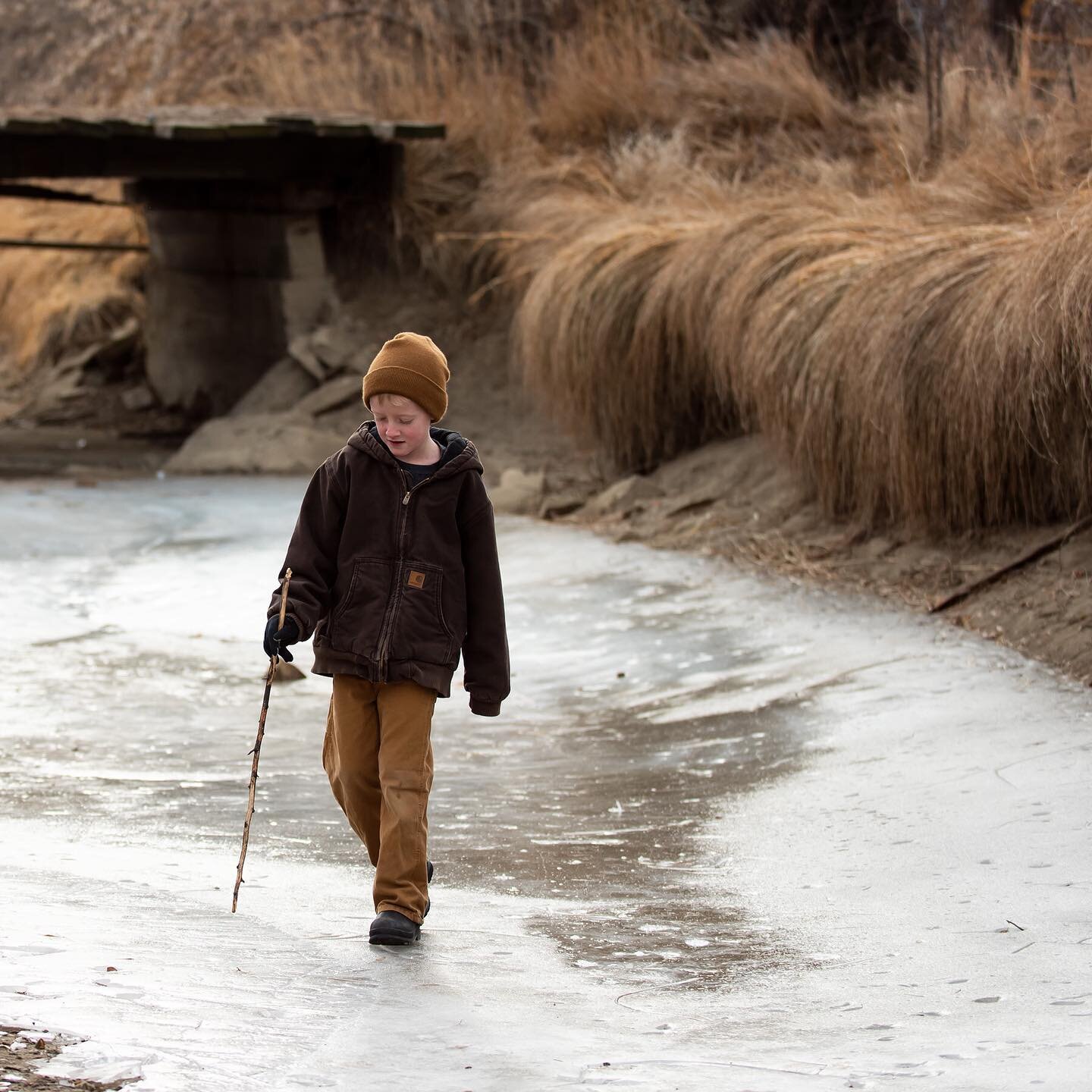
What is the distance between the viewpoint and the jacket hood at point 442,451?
3.44 metres

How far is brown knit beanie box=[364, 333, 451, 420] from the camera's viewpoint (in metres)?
3.39

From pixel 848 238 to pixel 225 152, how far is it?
6.71 m

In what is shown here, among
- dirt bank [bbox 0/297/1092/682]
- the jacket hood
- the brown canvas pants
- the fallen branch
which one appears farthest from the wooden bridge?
the brown canvas pants

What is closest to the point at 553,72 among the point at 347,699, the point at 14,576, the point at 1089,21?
the point at 1089,21

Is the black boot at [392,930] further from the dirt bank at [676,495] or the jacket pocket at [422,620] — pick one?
the dirt bank at [676,495]

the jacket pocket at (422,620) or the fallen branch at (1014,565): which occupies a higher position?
the jacket pocket at (422,620)

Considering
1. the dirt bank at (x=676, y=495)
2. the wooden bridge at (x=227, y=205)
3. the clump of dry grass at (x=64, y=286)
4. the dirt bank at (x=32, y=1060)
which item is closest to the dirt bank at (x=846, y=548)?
the dirt bank at (x=676, y=495)

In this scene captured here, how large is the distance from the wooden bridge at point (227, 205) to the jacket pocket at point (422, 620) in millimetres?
9850

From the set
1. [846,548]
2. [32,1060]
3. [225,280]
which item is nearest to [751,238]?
[846,548]

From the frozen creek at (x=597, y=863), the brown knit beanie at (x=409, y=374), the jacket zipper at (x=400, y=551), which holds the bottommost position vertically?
the frozen creek at (x=597, y=863)

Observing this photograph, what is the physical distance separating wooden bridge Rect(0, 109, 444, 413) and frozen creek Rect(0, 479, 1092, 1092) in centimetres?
648

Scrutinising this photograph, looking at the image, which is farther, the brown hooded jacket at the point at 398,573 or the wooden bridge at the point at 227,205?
the wooden bridge at the point at 227,205

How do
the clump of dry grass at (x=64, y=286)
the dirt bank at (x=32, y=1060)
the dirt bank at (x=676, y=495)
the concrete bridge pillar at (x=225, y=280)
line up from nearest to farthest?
the dirt bank at (x=32, y=1060) → the dirt bank at (x=676, y=495) → the concrete bridge pillar at (x=225, y=280) → the clump of dry grass at (x=64, y=286)

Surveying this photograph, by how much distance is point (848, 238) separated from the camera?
831 cm
